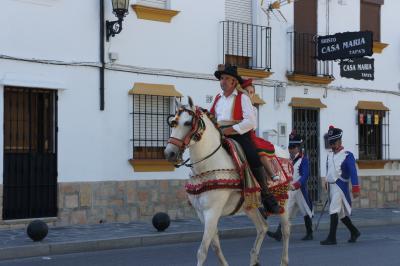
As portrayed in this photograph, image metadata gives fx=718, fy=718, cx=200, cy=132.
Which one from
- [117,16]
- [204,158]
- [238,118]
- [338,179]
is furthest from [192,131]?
[117,16]

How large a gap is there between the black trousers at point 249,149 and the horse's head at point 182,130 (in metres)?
0.86

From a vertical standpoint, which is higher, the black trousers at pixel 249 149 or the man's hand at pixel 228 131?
the man's hand at pixel 228 131

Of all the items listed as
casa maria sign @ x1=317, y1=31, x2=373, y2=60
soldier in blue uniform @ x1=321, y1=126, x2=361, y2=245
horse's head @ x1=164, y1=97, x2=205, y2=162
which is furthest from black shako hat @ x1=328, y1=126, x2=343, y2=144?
casa maria sign @ x1=317, y1=31, x2=373, y2=60

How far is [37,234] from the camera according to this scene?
38.5 ft

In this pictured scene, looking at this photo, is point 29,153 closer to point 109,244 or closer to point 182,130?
point 109,244

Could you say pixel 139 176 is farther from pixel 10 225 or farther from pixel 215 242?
pixel 215 242

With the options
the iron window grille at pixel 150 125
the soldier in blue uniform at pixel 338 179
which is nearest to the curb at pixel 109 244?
the soldier in blue uniform at pixel 338 179

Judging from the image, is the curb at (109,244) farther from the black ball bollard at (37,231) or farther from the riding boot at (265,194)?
the riding boot at (265,194)

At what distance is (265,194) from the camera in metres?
8.67

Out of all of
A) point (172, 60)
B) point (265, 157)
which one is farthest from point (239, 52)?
point (265, 157)

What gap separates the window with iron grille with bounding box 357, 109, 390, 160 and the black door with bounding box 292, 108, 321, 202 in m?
1.82

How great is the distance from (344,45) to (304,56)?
131cm

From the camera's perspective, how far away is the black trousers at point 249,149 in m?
8.47

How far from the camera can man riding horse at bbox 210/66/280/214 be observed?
8.43 m
